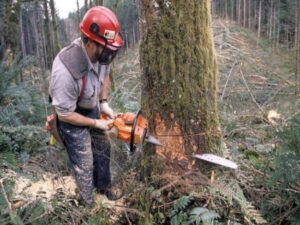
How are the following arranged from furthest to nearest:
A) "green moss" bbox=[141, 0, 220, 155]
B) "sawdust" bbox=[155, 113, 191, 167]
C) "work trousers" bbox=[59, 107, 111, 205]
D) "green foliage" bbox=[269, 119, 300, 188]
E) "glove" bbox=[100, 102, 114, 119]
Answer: "glove" bbox=[100, 102, 114, 119] < "work trousers" bbox=[59, 107, 111, 205] < "sawdust" bbox=[155, 113, 191, 167] < "green moss" bbox=[141, 0, 220, 155] < "green foliage" bbox=[269, 119, 300, 188]

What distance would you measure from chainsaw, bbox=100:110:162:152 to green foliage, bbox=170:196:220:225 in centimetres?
62

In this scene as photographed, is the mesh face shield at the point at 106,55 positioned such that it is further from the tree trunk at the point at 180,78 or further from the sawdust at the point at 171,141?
the sawdust at the point at 171,141

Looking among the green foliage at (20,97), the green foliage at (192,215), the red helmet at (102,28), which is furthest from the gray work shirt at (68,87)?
the green foliage at (20,97)

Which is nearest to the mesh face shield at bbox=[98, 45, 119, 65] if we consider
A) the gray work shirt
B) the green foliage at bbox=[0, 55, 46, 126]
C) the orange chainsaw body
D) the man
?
the man

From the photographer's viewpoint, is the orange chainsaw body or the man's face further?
the man's face

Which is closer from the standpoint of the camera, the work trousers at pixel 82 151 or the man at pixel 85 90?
the man at pixel 85 90

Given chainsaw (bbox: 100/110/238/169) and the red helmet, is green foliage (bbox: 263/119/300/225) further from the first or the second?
the red helmet

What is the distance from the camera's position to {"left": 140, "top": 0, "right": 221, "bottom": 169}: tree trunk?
2557 millimetres

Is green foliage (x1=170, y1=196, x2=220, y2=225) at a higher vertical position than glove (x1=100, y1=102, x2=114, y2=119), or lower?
lower

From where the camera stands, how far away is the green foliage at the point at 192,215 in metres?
2.16

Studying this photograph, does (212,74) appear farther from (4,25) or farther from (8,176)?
Result: (4,25)

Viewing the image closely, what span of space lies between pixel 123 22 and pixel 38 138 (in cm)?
2630

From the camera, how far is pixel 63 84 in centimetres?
284

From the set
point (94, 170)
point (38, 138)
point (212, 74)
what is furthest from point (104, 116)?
point (38, 138)
